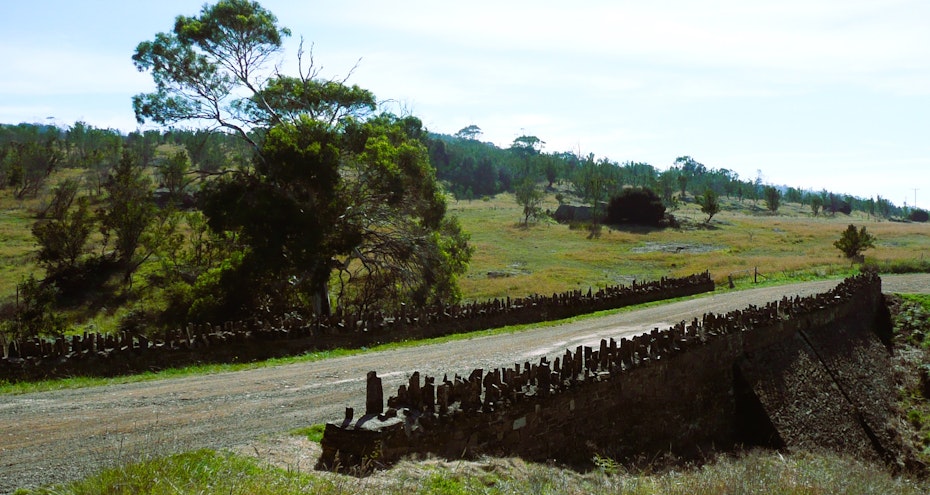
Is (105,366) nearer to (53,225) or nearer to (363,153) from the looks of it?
(363,153)

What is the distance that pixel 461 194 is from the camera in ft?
461

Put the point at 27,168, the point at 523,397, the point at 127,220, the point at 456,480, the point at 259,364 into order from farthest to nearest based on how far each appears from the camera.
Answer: the point at 27,168, the point at 127,220, the point at 259,364, the point at 523,397, the point at 456,480

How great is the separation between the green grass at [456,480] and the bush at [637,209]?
7396 cm

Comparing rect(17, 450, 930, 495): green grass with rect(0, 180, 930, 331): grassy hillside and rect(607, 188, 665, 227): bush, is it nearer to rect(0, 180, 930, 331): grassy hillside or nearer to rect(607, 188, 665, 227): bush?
rect(0, 180, 930, 331): grassy hillside

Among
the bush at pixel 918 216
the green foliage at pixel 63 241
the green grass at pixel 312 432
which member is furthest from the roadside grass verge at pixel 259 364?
the bush at pixel 918 216

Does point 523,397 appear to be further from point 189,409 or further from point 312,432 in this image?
point 189,409

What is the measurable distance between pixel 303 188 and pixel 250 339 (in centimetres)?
1025

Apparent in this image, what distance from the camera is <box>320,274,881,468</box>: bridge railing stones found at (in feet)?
29.5

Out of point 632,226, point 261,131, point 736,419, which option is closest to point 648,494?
point 736,419

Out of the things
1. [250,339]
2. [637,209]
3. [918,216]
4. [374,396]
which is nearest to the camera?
[374,396]

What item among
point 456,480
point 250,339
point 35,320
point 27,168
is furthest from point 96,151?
point 456,480

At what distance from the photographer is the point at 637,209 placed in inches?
3381

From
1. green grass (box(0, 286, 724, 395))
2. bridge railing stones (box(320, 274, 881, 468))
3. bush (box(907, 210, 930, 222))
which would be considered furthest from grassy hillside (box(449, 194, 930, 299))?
bush (box(907, 210, 930, 222))

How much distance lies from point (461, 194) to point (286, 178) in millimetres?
114378
